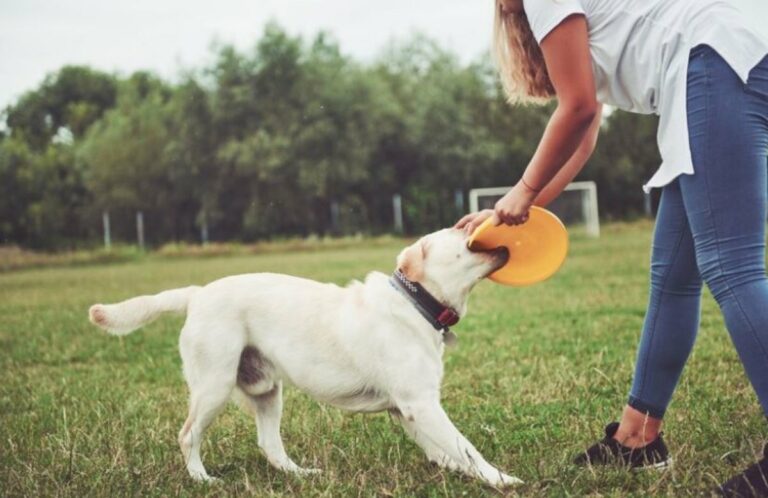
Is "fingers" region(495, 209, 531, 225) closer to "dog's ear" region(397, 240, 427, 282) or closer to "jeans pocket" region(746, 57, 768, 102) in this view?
"dog's ear" region(397, 240, 427, 282)

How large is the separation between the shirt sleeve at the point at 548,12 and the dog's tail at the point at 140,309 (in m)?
1.85

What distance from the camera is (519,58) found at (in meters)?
2.97

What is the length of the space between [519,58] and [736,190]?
2.92ft

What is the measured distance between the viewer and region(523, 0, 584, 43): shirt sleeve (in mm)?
2490

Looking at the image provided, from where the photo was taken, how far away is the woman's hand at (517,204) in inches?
111

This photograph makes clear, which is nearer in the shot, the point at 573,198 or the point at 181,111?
the point at 573,198

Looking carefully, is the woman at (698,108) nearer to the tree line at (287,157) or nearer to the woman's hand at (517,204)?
the woman's hand at (517,204)

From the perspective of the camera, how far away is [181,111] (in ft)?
110

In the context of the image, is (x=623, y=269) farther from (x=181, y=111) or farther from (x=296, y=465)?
(x=181, y=111)

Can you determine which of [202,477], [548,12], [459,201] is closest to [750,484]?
[548,12]

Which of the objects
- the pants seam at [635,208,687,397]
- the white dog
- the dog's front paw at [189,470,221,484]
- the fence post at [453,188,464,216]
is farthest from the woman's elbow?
the fence post at [453,188,464,216]

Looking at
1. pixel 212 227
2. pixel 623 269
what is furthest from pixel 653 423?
pixel 212 227

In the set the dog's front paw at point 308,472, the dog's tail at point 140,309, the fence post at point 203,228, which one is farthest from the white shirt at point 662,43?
the fence post at point 203,228

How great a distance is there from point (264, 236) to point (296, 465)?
2873cm
